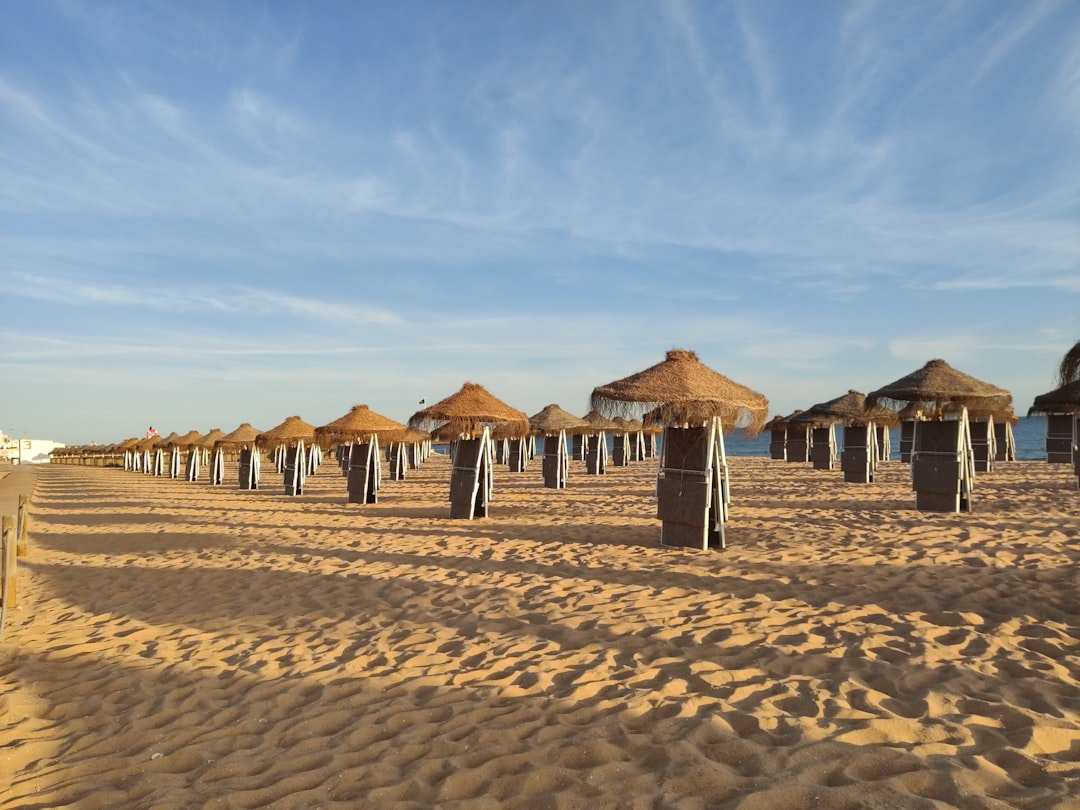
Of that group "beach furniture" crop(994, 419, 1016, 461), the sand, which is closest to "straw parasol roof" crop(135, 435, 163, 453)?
the sand

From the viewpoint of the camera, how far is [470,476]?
1131cm

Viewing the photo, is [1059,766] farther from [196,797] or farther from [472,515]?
[472,515]

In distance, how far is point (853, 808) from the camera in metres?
2.58

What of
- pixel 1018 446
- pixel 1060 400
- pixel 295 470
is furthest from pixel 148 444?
pixel 1018 446

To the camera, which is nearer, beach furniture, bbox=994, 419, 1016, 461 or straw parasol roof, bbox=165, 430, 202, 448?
beach furniture, bbox=994, 419, 1016, 461

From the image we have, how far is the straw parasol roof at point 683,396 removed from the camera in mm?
8258

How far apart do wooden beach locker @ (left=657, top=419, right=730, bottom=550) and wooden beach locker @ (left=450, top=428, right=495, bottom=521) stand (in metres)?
3.58

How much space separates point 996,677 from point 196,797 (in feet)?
13.9

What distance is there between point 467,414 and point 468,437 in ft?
1.51

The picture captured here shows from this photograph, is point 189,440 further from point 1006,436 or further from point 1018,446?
point 1018,446

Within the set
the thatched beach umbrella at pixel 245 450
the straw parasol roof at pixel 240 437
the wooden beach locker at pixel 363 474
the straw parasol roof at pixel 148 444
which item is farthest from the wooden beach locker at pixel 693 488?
the straw parasol roof at pixel 148 444

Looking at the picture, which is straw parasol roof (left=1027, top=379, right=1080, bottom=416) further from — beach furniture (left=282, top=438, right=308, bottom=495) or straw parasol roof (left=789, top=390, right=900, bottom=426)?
beach furniture (left=282, top=438, right=308, bottom=495)

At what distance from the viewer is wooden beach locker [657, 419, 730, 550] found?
8.10m

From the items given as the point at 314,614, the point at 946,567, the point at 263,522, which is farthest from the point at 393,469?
the point at 946,567
